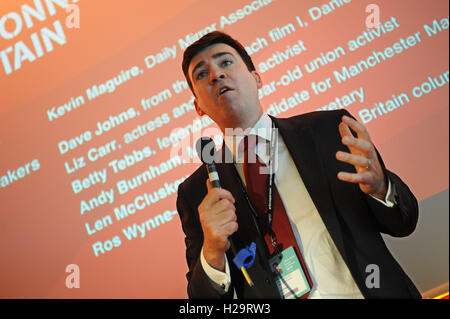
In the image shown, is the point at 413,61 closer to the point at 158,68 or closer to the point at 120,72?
the point at 158,68

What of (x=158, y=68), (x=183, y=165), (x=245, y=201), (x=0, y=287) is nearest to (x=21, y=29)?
(x=158, y=68)

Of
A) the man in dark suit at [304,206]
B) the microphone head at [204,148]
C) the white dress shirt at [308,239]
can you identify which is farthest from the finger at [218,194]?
the white dress shirt at [308,239]

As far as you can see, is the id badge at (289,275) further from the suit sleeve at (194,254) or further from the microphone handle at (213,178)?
the microphone handle at (213,178)

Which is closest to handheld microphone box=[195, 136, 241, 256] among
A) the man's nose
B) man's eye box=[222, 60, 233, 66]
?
the man's nose

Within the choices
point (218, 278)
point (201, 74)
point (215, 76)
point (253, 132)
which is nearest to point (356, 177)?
point (253, 132)

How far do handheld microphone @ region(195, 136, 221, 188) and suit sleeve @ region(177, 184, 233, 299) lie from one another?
329 mm

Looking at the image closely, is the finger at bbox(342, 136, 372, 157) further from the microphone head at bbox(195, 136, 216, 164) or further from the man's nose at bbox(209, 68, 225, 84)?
the man's nose at bbox(209, 68, 225, 84)

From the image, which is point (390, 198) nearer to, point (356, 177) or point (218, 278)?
point (356, 177)

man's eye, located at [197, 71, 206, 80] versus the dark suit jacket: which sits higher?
man's eye, located at [197, 71, 206, 80]

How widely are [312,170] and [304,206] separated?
143mm

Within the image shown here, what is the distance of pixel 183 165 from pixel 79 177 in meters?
0.66

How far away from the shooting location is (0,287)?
2467 millimetres

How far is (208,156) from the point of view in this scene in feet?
4.89

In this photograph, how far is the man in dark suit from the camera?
1393mm
